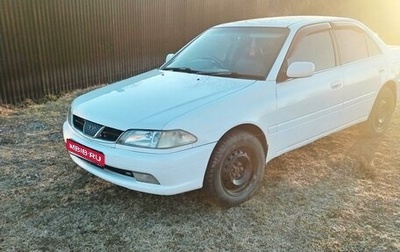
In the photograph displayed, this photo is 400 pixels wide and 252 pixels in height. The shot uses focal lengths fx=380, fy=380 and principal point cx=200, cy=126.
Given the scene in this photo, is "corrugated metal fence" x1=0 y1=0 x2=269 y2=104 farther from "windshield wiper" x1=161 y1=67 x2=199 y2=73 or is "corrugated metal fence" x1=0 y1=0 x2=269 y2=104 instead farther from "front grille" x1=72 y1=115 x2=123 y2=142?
"front grille" x1=72 y1=115 x2=123 y2=142

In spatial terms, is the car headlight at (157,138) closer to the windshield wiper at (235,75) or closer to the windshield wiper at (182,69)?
the windshield wiper at (235,75)

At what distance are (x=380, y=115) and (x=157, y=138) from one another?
3.67m

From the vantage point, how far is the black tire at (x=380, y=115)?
197 inches

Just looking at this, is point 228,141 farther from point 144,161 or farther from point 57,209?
point 57,209

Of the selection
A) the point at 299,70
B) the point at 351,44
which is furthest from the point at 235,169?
the point at 351,44

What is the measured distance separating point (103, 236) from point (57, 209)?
2.05 feet

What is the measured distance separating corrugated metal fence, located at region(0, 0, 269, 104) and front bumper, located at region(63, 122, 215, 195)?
14.1 feet

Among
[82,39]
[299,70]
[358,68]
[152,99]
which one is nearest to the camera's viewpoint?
[152,99]

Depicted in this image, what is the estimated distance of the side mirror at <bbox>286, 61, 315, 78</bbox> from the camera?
137 inches

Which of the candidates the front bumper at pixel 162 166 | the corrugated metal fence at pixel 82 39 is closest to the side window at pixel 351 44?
the front bumper at pixel 162 166

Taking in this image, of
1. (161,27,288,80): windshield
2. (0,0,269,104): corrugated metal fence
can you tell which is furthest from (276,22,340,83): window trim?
(0,0,269,104): corrugated metal fence

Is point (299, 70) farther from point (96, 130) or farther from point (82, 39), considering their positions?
point (82, 39)

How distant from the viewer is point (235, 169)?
10.9ft

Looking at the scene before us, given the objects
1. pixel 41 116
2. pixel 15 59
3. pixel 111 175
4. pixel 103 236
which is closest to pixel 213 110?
pixel 111 175
